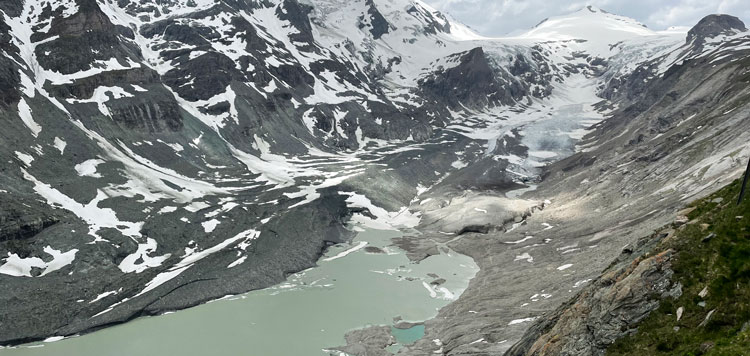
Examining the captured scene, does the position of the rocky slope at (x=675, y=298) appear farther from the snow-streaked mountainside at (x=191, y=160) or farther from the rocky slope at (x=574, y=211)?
the snow-streaked mountainside at (x=191, y=160)

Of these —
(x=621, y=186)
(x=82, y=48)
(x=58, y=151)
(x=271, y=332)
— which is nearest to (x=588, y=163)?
(x=621, y=186)

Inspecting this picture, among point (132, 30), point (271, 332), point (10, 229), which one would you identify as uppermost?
point (132, 30)

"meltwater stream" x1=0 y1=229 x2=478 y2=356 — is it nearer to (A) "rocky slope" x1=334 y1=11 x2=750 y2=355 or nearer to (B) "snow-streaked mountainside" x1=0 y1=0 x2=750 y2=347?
(B) "snow-streaked mountainside" x1=0 y1=0 x2=750 y2=347

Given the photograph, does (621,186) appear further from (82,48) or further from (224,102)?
(82,48)

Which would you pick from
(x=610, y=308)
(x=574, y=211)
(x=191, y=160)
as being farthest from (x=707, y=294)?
(x=191, y=160)

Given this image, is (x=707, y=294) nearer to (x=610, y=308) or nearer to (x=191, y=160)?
(x=610, y=308)

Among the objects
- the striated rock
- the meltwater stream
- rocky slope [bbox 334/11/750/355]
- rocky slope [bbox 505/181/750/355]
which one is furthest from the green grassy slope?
the meltwater stream
